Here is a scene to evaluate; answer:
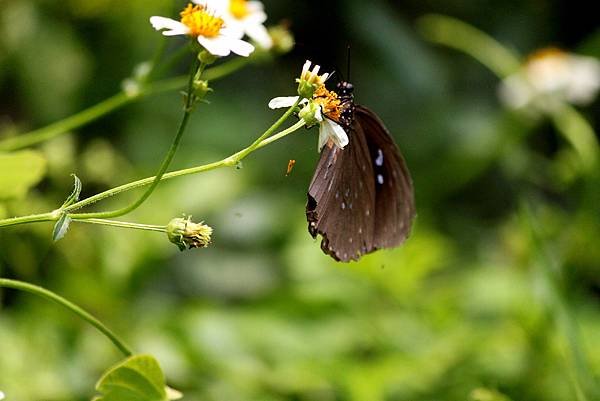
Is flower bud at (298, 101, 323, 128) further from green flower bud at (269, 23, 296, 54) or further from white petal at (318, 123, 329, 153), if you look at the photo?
green flower bud at (269, 23, 296, 54)

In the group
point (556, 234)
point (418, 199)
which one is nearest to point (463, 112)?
point (418, 199)

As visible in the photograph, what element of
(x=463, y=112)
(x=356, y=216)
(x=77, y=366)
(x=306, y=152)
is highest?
(x=463, y=112)

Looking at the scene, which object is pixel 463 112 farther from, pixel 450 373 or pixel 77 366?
pixel 77 366

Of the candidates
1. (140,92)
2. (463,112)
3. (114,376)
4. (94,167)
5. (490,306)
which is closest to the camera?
(114,376)

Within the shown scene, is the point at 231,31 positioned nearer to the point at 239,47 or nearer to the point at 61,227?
the point at 239,47

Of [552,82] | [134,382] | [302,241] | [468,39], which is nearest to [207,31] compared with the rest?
[134,382]

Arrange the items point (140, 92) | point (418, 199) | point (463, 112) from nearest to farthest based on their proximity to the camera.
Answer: point (140, 92) → point (418, 199) → point (463, 112)

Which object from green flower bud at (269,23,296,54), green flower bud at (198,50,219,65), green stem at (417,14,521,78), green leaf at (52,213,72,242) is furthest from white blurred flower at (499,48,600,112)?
green leaf at (52,213,72,242)
